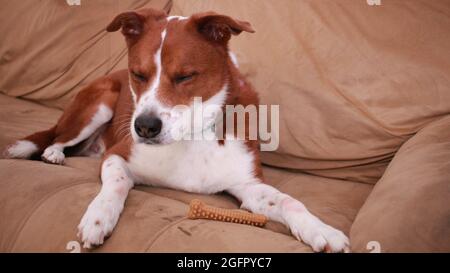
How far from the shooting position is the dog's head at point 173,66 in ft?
5.57

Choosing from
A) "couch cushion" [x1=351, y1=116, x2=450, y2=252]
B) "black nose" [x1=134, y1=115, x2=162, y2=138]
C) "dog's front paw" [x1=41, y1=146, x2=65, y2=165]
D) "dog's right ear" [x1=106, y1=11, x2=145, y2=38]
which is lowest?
"dog's front paw" [x1=41, y1=146, x2=65, y2=165]

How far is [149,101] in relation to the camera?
1695 mm

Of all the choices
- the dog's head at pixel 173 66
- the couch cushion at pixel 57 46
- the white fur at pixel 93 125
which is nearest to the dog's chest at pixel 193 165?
the dog's head at pixel 173 66

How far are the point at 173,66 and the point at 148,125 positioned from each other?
9.2 inches

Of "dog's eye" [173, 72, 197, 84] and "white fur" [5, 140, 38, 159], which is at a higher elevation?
"dog's eye" [173, 72, 197, 84]

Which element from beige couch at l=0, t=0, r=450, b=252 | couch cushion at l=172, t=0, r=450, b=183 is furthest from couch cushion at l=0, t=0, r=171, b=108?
couch cushion at l=172, t=0, r=450, b=183

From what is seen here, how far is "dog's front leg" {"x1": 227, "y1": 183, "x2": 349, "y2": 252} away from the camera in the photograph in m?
1.45

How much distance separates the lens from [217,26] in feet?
5.95

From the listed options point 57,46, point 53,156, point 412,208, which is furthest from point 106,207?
point 57,46

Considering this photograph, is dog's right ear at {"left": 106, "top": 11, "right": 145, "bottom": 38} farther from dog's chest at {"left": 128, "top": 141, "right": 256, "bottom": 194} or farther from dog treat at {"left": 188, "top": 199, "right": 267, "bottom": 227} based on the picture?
dog treat at {"left": 188, "top": 199, "right": 267, "bottom": 227}

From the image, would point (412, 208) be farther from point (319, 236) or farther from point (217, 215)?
point (217, 215)

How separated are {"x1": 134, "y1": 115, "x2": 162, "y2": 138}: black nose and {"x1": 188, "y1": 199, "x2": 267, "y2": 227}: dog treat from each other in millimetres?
291
